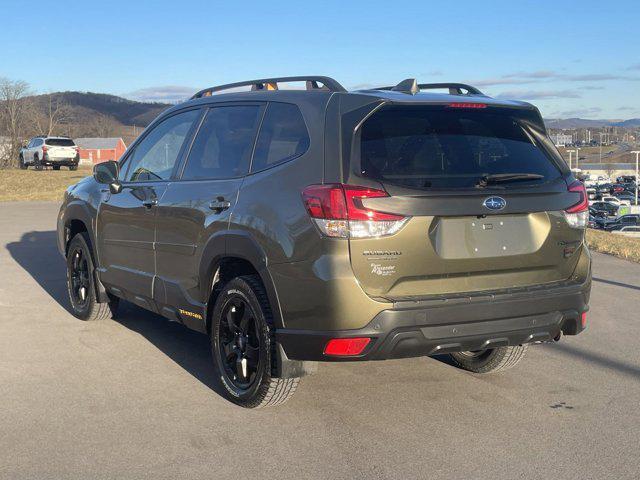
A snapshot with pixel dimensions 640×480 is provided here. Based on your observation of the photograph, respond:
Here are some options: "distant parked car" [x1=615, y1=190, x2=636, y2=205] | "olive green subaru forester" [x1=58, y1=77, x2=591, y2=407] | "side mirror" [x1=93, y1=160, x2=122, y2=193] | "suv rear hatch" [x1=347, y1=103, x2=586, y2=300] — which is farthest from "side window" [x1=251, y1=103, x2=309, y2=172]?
"distant parked car" [x1=615, y1=190, x2=636, y2=205]

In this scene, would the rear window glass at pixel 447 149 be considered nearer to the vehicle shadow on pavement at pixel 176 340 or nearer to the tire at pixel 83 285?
the vehicle shadow on pavement at pixel 176 340

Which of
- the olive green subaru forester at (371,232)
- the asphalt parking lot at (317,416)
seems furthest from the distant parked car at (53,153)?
the olive green subaru forester at (371,232)

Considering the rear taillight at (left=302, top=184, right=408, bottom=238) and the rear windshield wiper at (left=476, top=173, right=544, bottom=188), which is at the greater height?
the rear windshield wiper at (left=476, top=173, right=544, bottom=188)

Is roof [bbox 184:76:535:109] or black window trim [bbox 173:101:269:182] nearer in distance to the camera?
roof [bbox 184:76:535:109]

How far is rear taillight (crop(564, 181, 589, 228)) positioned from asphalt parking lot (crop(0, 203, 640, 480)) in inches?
44.7

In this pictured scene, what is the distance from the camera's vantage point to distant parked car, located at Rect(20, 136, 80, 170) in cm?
3981

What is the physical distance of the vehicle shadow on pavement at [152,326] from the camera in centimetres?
584

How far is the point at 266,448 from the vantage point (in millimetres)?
4184

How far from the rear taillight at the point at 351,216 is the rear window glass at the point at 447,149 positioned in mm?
146

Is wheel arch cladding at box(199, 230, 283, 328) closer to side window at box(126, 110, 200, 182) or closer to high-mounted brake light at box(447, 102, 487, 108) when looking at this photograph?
A: side window at box(126, 110, 200, 182)

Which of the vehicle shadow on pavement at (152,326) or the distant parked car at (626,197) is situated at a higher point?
the vehicle shadow on pavement at (152,326)

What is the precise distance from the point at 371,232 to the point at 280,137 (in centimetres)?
101

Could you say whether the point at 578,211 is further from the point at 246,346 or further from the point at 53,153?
the point at 53,153

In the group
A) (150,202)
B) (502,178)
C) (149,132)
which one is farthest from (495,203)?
(149,132)
